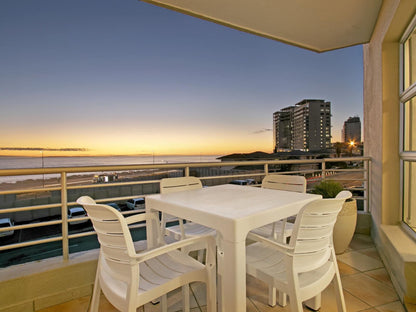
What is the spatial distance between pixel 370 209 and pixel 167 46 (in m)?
5.76

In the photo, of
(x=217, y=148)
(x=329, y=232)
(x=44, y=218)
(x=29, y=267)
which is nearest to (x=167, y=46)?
(x=217, y=148)

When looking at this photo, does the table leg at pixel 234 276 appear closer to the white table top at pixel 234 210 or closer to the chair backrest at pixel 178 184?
the white table top at pixel 234 210

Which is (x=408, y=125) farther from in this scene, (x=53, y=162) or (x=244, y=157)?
(x=53, y=162)

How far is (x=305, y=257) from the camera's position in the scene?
1.10 metres

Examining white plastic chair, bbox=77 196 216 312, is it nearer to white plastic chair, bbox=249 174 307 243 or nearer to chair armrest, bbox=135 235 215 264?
chair armrest, bbox=135 235 215 264

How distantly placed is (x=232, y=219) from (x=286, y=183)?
1294 millimetres

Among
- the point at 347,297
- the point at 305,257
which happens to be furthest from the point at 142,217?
the point at 347,297

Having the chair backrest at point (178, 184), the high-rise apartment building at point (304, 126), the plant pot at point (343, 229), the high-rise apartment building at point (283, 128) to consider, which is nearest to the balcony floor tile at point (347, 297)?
the plant pot at point (343, 229)

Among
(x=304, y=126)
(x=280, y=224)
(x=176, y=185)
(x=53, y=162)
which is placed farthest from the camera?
(x=304, y=126)

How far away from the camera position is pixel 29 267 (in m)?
1.77

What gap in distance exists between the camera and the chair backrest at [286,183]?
2.06 m

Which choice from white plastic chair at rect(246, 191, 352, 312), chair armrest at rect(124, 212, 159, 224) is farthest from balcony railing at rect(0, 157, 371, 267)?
white plastic chair at rect(246, 191, 352, 312)

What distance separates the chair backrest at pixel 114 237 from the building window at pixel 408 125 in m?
2.42

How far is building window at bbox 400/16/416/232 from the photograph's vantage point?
82.4 inches
